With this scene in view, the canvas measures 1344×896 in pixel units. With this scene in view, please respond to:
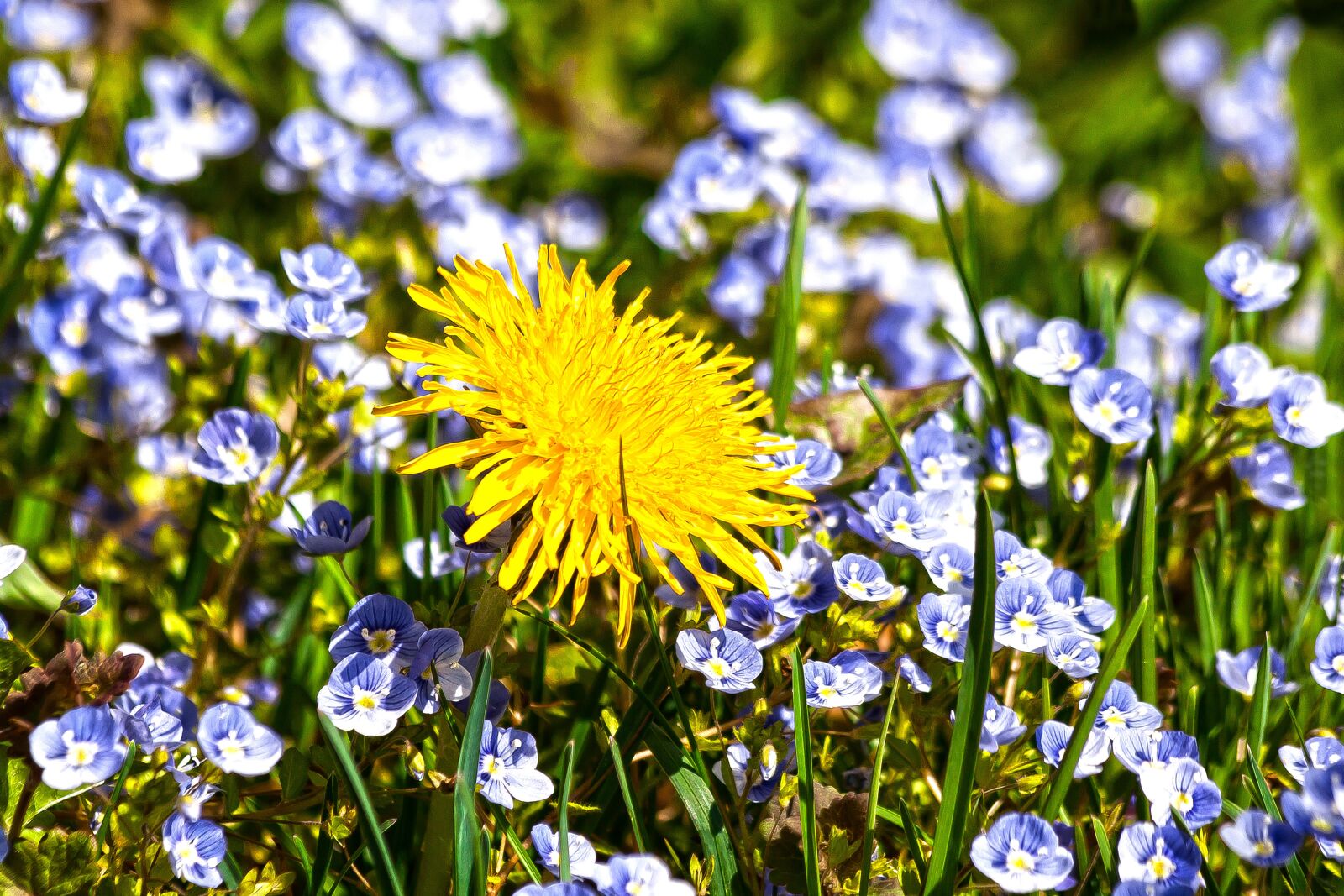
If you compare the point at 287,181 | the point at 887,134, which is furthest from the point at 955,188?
the point at 287,181

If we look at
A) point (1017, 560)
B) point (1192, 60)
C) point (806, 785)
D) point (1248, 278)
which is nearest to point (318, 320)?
point (806, 785)

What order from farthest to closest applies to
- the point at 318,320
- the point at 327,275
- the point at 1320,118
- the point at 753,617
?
the point at 1320,118 < the point at 327,275 < the point at 318,320 < the point at 753,617

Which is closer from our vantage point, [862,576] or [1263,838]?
[1263,838]

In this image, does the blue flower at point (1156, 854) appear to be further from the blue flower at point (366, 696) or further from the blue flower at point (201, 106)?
the blue flower at point (201, 106)

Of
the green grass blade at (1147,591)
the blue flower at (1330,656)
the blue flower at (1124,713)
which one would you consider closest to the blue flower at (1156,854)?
the blue flower at (1124,713)

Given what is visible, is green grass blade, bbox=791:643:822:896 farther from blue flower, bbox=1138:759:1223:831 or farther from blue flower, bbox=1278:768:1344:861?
blue flower, bbox=1278:768:1344:861

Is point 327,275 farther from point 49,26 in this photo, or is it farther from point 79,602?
point 49,26
